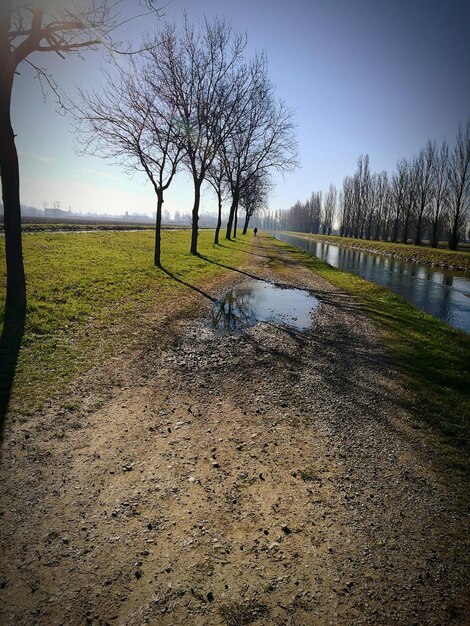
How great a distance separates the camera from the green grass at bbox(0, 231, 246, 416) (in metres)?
6.19

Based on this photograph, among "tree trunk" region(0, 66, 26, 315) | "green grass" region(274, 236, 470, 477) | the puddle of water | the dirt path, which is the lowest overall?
the dirt path

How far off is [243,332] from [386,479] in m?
5.90

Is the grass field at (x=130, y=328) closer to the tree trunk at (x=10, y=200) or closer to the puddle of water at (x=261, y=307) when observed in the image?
the tree trunk at (x=10, y=200)

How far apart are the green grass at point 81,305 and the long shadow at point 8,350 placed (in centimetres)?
11

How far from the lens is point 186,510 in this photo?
3.57m

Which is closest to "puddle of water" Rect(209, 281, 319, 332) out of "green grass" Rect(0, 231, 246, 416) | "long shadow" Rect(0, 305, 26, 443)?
"green grass" Rect(0, 231, 246, 416)

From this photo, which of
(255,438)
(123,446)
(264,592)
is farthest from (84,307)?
(264,592)

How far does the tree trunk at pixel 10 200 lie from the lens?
756 cm

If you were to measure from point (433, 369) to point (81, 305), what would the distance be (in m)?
9.93

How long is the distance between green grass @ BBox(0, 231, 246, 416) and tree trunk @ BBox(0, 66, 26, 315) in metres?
0.52

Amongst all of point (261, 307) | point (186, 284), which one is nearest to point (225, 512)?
point (261, 307)

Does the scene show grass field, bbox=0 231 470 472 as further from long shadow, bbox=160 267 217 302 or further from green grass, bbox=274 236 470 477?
long shadow, bbox=160 267 217 302

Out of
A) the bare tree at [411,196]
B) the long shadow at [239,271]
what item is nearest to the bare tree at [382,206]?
the bare tree at [411,196]

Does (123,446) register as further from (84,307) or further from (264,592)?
(84,307)
